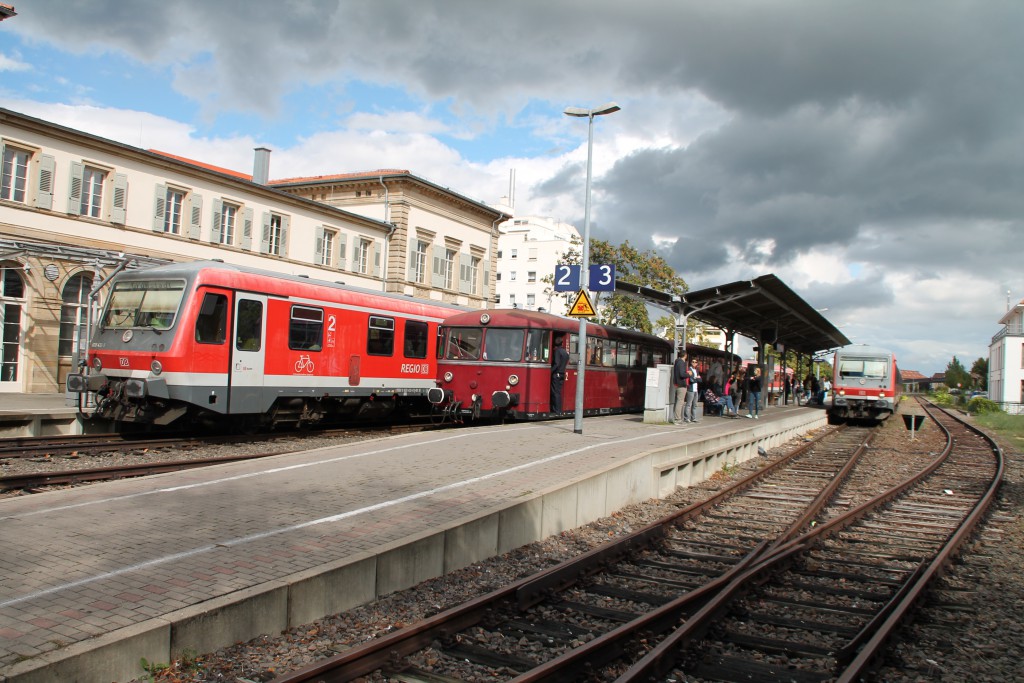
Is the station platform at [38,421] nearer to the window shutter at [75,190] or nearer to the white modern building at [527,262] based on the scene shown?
the window shutter at [75,190]

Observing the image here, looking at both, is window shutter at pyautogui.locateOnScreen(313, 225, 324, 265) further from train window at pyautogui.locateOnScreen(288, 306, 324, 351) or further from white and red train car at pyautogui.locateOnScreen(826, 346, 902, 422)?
white and red train car at pyautogui.locateOnScreen(826, 346, 902, 422)

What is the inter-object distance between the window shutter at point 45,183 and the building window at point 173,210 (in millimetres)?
4177

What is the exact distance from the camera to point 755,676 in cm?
520

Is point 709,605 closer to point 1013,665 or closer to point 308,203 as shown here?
point 1013,665

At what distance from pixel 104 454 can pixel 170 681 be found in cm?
956

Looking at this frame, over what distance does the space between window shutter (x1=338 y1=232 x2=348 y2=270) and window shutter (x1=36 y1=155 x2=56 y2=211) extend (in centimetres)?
1333

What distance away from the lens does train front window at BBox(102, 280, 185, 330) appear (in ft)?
45.8

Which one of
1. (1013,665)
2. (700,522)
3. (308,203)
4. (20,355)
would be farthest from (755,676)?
(308,203)

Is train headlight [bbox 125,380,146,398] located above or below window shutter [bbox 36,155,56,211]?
below

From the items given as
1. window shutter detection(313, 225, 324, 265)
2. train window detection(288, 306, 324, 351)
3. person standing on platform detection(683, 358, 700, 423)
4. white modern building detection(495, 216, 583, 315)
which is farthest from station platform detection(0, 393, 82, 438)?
white modern building detection(495, 216, 583, 315)

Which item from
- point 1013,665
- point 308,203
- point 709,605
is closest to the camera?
point 1013,665

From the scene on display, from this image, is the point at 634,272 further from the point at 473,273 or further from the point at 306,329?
the point at 306,329

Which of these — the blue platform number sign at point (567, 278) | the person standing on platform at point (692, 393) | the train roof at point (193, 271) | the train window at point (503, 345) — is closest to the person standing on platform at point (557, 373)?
the train window at point (503, 345)

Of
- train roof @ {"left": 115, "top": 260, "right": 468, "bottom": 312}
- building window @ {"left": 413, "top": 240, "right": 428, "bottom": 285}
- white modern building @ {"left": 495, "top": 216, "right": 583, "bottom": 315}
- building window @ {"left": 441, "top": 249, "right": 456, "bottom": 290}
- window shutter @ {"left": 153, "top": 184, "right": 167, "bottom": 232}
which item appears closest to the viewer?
train roof @ {"left": 115, "top": 260, "right": 468, "bottom": 312}
